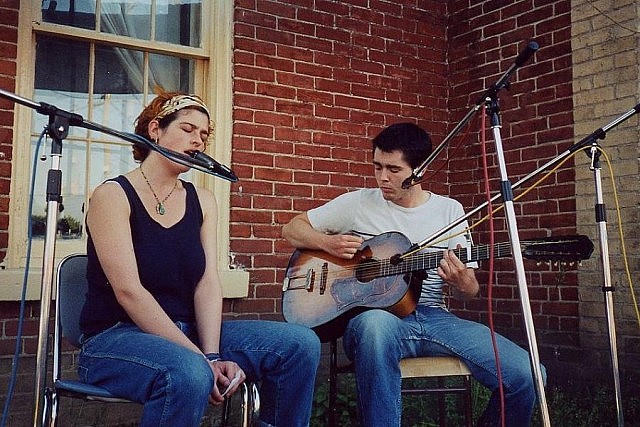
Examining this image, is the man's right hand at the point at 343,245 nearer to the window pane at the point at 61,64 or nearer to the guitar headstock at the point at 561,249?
the guitar headstock at the point at 561,249

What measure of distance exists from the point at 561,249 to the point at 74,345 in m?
1.56

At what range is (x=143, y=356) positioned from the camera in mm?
1908

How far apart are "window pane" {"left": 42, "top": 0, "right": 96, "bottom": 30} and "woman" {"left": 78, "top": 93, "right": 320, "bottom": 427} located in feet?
4.11

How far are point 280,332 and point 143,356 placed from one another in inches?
18.0

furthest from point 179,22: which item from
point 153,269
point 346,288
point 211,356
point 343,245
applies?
point 211,356

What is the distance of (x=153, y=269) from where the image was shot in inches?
85.3

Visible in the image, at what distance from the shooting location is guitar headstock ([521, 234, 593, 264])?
2076 mm

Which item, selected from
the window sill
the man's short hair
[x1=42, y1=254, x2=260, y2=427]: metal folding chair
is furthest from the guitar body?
the window sill

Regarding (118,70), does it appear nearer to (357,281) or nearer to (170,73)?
(170,73)

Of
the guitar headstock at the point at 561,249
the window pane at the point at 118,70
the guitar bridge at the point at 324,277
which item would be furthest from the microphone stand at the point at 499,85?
the window pane at the point at 118,70

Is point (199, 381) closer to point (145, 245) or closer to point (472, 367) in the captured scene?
point (145, 245)

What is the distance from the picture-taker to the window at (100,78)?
10.4 ft

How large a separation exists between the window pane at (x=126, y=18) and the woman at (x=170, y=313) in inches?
50.1

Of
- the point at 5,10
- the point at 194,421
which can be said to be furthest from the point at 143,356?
the point at 5,10
